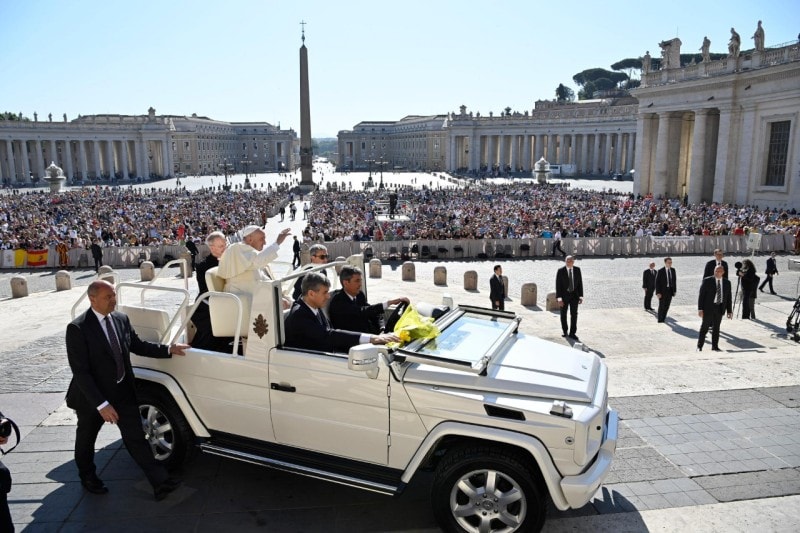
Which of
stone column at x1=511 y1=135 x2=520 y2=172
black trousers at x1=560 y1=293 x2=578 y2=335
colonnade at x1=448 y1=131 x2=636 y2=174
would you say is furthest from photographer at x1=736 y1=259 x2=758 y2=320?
stone column at x1=511 y1=135 x2=520 y2=172

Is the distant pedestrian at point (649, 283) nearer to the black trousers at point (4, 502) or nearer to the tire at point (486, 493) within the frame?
the tire at point (486, 493)

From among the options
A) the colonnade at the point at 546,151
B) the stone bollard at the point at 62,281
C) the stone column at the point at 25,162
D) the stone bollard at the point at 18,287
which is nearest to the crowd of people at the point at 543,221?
the stone bollard at the point at 62,281

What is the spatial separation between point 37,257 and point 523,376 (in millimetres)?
26129

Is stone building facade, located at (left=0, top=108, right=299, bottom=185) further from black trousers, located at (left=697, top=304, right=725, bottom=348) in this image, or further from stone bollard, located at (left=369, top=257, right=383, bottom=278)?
black trousers, located at (left=697, top=304, right=725, bottom=348)

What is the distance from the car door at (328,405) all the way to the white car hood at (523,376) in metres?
0.37


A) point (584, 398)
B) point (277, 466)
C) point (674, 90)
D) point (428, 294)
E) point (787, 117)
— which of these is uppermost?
point (674, 90)

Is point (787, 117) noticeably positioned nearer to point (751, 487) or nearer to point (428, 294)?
point (428, 294)

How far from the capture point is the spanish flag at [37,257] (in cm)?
2461

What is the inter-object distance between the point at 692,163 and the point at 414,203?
2306 centimetres

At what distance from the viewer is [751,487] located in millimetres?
5047

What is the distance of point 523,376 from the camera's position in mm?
4398

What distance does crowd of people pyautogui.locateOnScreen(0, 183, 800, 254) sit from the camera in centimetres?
2817

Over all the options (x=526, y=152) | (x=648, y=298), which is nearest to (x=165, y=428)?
(x=648, y=298)

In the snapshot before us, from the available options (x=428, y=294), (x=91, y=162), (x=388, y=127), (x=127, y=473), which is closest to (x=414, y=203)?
(x=428, y=294)
